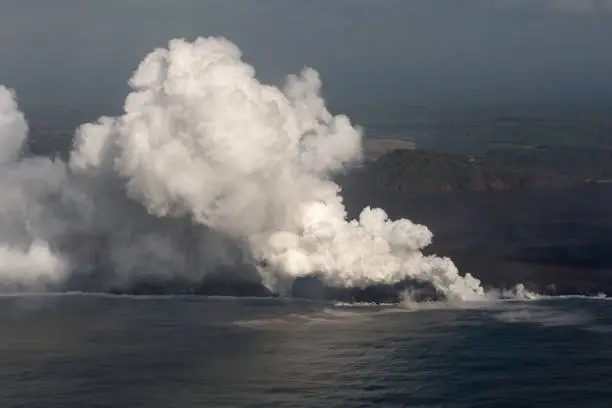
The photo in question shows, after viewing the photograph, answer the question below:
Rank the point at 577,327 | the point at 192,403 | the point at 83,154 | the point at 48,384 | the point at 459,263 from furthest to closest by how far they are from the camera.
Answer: the point at 459,263
the point at 83,154
the point at 577,327
the point at 48,384
the point at 192,403

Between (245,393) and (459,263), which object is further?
(459,263)

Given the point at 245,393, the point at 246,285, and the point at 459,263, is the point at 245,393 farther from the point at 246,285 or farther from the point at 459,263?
the point at 459,263

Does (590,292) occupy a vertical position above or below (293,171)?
below

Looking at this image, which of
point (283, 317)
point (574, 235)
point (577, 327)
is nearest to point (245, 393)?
point (283, 317)

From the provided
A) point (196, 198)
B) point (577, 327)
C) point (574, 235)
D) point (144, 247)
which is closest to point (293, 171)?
point (196, 198)

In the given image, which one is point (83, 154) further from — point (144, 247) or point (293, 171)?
point (293, 171)

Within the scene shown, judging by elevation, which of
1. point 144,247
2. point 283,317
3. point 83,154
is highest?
point 83,154

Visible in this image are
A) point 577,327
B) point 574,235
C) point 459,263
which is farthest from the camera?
point 574,235
